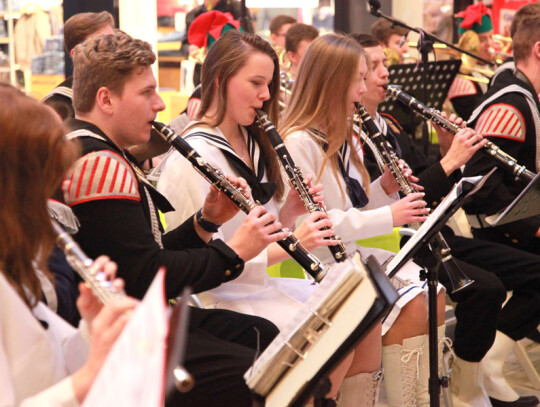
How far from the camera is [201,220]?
2250mm

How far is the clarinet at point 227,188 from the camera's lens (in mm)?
2193

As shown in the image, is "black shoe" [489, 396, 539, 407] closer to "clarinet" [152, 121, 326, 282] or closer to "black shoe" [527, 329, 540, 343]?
"black shoe" [527, 329, 540, 343]

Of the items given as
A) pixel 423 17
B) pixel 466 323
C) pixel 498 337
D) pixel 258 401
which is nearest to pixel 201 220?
pixel 258 401

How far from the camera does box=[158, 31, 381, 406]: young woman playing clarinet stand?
2334 millimetres

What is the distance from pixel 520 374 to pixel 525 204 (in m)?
1.21

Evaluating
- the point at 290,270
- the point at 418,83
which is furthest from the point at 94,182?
the point at 418,83

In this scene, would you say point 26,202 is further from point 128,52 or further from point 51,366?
point 128,52

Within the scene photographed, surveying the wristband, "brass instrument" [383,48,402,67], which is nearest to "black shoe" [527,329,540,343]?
the wristband

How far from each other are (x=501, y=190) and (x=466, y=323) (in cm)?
68

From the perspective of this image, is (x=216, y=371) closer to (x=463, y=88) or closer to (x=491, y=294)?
(x=491, y=294)

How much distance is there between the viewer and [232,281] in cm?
238

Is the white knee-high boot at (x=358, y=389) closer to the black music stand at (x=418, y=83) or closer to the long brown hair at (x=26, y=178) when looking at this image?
the long brown hair at (x=26, y=178)

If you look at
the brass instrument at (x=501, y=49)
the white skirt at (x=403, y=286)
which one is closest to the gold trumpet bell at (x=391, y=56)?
the brass instrument at (x=501, y=49)

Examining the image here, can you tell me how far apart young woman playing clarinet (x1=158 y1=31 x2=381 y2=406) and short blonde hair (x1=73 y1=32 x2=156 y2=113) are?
447 mm
